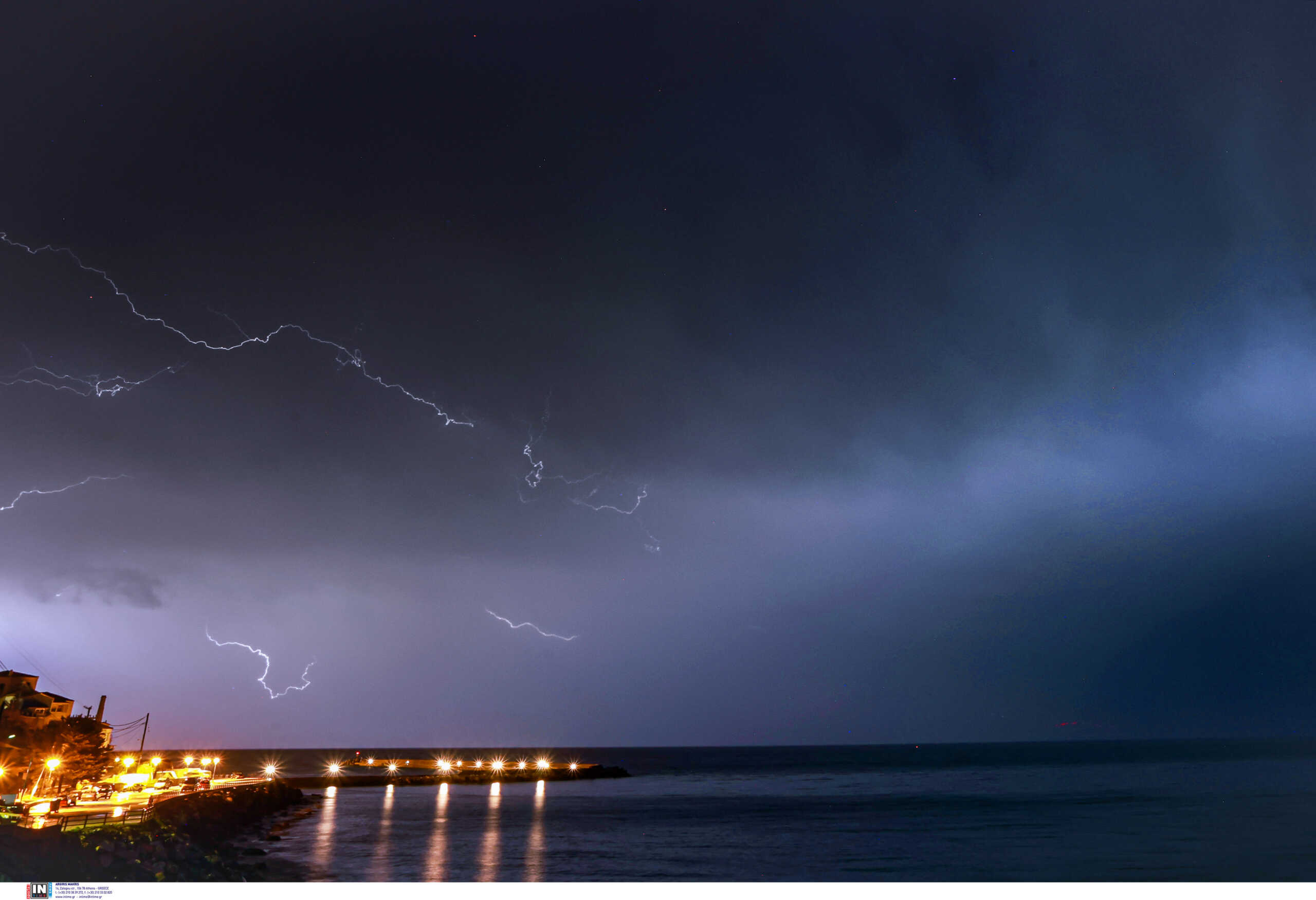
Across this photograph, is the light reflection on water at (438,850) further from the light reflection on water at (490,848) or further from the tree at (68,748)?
the tree at (68,748)

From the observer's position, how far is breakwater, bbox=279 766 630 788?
270 ft

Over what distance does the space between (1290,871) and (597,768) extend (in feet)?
270

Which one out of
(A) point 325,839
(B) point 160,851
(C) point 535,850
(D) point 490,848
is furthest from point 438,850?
(B) point 160,851

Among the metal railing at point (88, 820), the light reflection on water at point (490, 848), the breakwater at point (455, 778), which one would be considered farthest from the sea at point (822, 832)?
the metal railing at point (88, 820)

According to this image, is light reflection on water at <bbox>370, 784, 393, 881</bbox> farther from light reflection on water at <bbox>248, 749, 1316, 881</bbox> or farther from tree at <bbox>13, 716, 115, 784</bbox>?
tree at <bbox>13, 716, 115, 784</bbox>

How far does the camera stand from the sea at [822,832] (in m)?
30.7

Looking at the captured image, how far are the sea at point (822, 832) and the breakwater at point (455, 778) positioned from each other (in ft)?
11.4

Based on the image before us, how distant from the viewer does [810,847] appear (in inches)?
1460

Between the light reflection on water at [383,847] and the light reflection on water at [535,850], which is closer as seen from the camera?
the light reflection on water at [383,847]

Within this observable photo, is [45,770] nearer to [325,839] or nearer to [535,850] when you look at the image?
[325,839]

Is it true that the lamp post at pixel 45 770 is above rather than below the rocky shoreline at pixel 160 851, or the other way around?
above

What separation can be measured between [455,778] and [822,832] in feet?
189
